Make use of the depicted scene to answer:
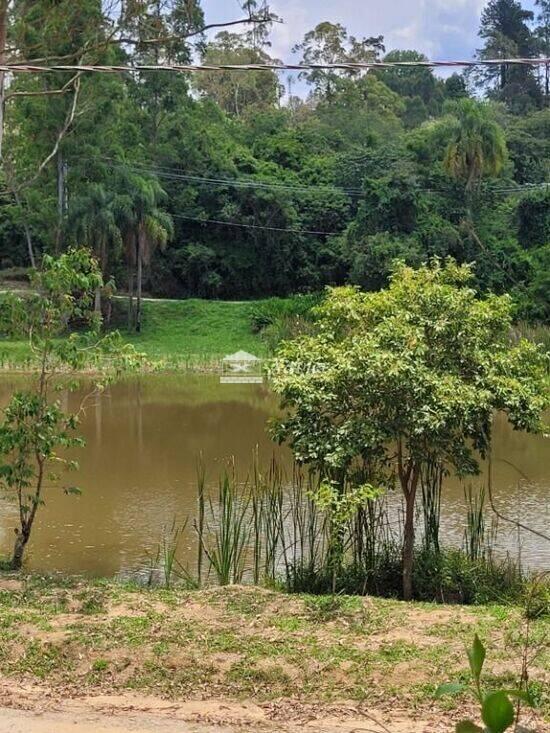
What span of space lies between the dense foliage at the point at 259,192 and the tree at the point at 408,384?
17019 mm

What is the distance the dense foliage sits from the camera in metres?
28.6

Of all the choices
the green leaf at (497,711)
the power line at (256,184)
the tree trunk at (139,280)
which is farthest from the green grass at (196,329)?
the green leaf at (497,711)

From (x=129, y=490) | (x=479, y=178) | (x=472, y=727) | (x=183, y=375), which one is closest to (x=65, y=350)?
(x=129, y=490)

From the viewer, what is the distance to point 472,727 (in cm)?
117

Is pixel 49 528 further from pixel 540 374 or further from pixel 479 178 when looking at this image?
pixel 479 178

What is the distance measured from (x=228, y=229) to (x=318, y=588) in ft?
98.5

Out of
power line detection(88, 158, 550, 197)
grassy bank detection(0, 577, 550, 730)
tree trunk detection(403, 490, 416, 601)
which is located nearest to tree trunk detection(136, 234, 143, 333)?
power line detection(88, 158, 550, 197)

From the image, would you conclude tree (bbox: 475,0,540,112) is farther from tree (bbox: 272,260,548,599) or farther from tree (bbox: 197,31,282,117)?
tree (bbox: 272,260,548,599)

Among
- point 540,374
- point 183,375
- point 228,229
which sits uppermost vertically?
point 228,229

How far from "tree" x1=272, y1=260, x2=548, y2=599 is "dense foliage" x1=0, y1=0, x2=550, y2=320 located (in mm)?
17019

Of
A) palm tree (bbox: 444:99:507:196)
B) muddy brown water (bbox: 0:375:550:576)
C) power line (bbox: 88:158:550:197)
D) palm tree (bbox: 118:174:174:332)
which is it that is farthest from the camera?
power line (bbox: 88:158:550:197)

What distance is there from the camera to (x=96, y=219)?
2806 cm

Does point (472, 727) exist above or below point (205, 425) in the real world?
above

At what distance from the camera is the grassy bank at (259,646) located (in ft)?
13.1
